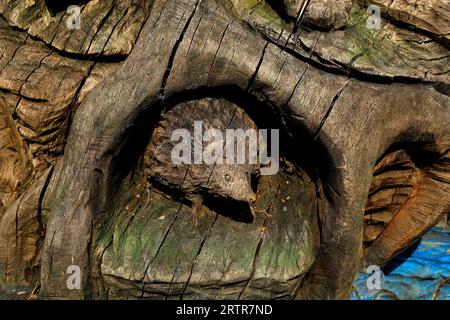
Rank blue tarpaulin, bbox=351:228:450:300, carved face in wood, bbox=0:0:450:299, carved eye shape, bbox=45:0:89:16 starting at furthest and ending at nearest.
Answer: blue tarpaulin, bbox=351:228:450:300 → carved eye shape, bbox=45:0:89:16 → carved face in wood, bbox=0:0:450:299

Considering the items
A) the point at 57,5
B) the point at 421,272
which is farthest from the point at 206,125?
the point at 421,272

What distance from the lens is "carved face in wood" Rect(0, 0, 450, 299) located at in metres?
2.01

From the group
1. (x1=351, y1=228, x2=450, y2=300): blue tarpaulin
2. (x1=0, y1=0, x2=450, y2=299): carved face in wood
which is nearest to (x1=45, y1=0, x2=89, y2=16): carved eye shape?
(x1=0, y1=0, x2=450, y2=299): carved face in wood

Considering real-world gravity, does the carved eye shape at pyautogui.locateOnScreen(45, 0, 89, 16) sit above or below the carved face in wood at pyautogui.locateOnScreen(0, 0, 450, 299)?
above

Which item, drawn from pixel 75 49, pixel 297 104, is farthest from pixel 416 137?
pixel 75 49

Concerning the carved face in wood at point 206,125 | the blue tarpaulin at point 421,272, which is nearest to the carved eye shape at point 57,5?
the carved face in wood at point 206,125

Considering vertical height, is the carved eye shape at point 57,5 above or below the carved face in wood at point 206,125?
above

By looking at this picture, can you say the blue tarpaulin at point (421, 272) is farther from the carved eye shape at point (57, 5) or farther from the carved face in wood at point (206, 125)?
the carved eye shape at point (57, 5)

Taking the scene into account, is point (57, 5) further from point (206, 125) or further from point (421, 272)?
point (421, 272)

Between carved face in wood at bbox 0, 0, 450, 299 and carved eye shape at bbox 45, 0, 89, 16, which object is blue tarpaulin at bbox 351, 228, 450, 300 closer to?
carved face in wood at bbox 0, 0, 450, 299

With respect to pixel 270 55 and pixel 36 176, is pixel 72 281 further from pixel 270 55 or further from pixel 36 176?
pixel 270 55

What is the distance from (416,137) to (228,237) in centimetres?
76

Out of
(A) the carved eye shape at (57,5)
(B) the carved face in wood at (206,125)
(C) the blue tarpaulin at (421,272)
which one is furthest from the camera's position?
(C) the blue tarpaulin at (421,272)

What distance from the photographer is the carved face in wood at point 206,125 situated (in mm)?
2006
